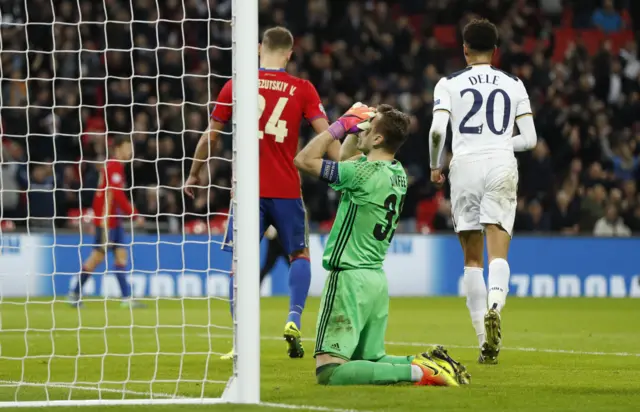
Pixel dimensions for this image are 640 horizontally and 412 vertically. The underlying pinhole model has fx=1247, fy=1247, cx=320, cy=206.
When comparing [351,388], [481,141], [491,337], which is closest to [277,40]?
[481,141]

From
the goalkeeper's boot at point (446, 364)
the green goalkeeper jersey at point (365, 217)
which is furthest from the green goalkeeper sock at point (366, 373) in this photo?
the green goalkeeper jersey at point (365, 217)

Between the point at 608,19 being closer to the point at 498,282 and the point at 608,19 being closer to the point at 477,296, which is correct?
the point at 477,296

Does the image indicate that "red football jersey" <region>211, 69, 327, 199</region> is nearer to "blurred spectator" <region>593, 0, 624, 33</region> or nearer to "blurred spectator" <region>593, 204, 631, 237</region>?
"blurred spectator" <region>593, 204, 631, 237</region>

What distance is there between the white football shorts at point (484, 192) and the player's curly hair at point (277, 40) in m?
1.36

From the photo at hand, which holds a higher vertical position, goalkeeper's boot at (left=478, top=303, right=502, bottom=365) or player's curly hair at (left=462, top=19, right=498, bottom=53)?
player's curly hair at (left=462, top=19, right=498, bottom=53)

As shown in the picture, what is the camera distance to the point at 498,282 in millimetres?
7555

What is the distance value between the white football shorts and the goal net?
5.57 ft

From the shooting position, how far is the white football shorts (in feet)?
25.4

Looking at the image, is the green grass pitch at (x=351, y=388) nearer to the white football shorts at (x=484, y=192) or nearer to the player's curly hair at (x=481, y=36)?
the white football shorts at (x=484, y=192)

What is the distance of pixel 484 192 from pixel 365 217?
1730mm

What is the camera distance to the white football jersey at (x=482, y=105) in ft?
25.5

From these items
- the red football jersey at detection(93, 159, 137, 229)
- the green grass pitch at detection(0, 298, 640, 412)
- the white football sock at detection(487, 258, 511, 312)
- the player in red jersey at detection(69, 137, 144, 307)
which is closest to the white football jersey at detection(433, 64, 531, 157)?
→ the white football sock at detection(487, 258, 511, 312)

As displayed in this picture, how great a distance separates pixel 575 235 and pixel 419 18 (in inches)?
276

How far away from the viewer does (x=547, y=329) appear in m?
11.0
